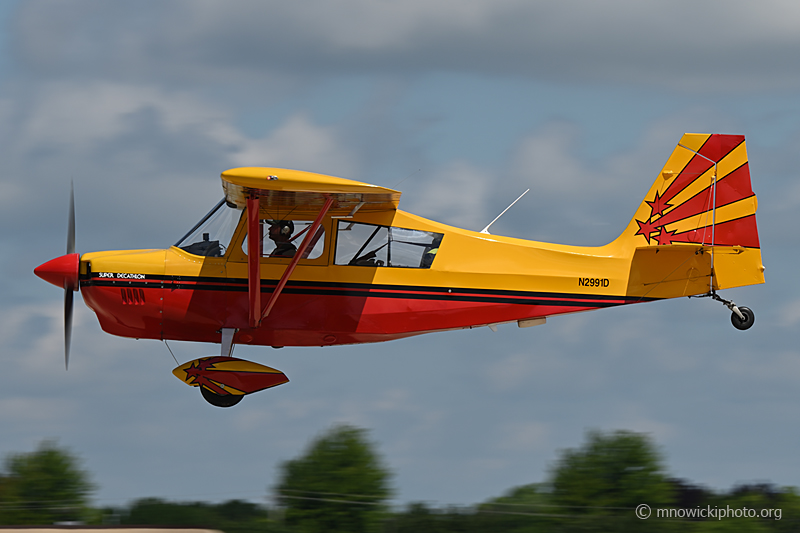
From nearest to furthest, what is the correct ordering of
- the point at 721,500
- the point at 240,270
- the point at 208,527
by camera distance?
the point at 208,527, the point at 240,270, the point at 721,500

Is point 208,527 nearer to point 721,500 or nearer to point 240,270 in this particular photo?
point 240,270

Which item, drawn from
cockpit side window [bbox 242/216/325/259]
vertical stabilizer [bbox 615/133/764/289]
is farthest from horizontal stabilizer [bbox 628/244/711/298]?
cockpit side window [bbox 242/216/325/259]

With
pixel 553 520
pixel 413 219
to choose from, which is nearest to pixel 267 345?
pixel 413 219

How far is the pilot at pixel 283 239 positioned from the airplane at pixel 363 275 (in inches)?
0.6

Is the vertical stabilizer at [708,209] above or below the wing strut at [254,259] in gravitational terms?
above

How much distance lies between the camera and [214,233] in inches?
498

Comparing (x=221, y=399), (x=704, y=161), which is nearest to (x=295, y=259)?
(x=221, y=399)

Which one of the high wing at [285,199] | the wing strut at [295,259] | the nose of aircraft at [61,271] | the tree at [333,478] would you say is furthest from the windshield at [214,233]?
the tree at [333,478]

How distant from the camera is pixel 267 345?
512 inches

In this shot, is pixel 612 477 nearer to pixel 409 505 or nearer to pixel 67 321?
pixel 409 505

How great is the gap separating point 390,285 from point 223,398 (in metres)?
2.87

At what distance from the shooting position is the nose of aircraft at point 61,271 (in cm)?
1248

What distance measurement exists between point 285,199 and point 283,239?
2.28 ft

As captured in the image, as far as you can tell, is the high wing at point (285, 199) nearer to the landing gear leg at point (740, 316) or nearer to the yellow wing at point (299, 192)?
the yellow wing at point (299, 192)
